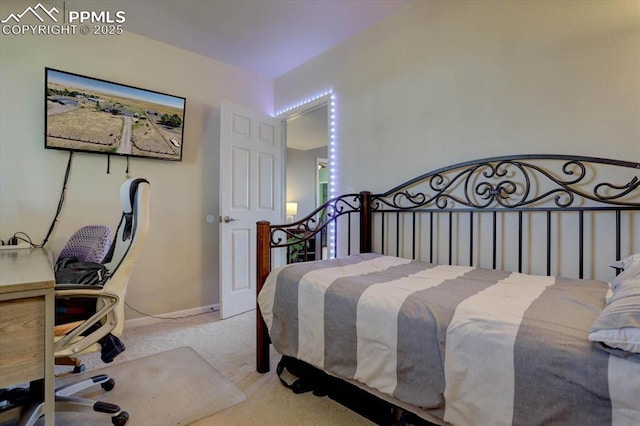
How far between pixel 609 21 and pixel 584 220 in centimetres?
95

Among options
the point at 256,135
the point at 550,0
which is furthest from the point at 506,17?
the point at 256,135

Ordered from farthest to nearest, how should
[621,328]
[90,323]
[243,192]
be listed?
[243,192], [90,323], [621,328]

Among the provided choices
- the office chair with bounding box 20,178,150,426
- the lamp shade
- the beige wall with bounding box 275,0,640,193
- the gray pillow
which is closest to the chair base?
the office chair with bounding box 20,178,150,426

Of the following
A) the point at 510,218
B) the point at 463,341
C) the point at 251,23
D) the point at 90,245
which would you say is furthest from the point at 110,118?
the point at 510,218

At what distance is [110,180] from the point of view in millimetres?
2494

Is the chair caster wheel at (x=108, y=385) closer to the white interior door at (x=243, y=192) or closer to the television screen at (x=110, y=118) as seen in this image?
the white interior door at (x=243, y=192)

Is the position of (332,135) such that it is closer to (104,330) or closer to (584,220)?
(584,220)

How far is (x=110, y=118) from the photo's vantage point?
2.41m

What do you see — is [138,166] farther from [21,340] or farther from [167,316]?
[21,340]

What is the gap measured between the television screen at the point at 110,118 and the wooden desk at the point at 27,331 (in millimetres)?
1742

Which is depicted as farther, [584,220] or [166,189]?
[166,189]

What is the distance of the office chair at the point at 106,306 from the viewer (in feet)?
3.74

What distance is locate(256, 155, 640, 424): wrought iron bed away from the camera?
145 centimetres

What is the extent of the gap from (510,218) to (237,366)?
184 cm
